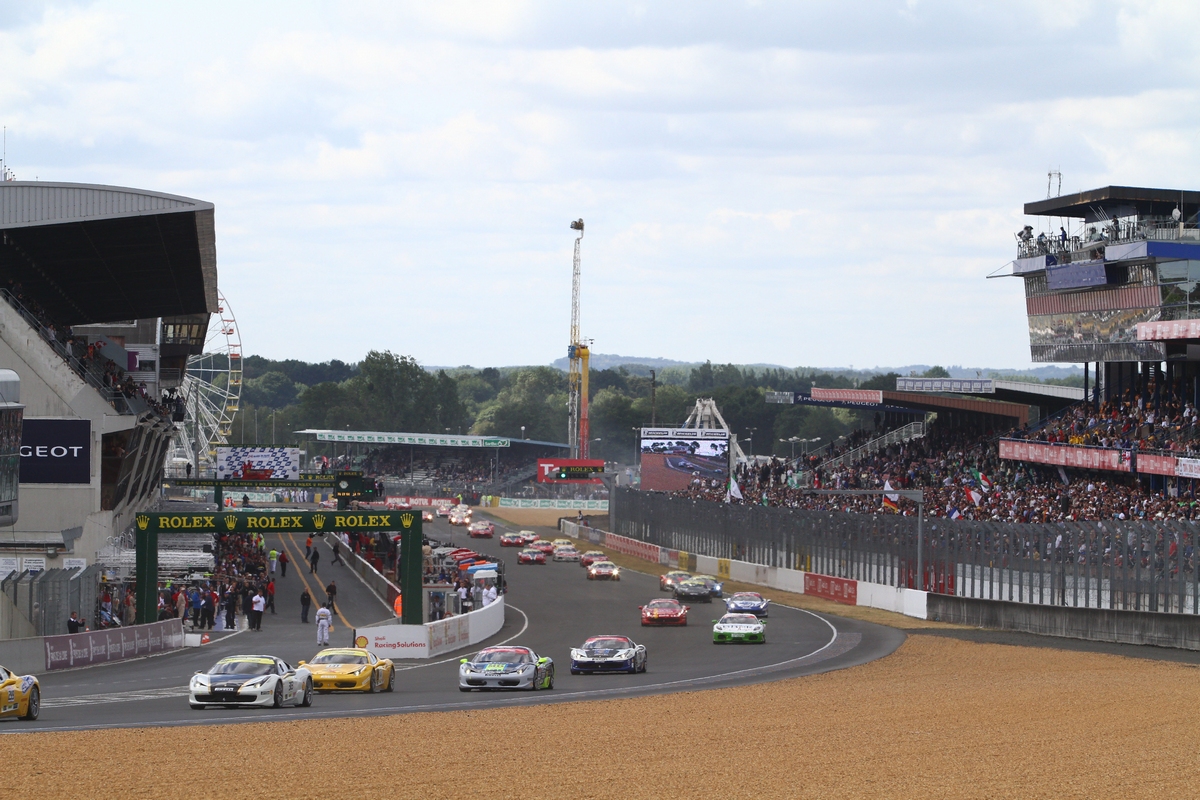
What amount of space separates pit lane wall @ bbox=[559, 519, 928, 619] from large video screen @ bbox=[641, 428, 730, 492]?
5279 millimetres

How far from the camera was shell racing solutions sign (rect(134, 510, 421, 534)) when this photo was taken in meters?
40.2

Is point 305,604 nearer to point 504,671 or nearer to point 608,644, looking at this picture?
point 608,644

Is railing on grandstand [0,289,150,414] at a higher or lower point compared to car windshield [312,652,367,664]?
higher

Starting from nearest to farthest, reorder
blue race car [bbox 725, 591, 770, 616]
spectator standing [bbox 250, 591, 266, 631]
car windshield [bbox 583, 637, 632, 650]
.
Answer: car windshield [bbox 583, 637, 632, 650]
spectator standing [bbox 250, 591, 266, 631]
blue race car [bbox 725, 591, 770, 616]

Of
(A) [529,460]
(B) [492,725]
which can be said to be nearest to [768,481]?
(B) [492,725]

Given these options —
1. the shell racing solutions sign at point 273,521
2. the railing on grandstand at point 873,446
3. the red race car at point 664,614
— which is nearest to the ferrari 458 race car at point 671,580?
the red race car at point 664,614

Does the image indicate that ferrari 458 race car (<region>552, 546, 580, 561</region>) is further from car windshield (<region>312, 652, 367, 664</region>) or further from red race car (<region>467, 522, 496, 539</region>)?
car windshield (<region>312, 652, 367, 664</region>)

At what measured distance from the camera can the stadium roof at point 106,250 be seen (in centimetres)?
4275

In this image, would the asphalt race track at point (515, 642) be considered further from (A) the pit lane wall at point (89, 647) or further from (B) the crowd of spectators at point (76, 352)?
(B) the crowd of spectators at point (76, 352)

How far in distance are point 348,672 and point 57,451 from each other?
2008 cm

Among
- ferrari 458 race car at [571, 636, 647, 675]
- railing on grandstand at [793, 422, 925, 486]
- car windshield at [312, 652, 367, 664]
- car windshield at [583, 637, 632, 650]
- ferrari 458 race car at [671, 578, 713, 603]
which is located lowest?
ferrari 458 race car at [671, 578, 713, 603]

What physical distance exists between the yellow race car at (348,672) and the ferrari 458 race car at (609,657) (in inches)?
229

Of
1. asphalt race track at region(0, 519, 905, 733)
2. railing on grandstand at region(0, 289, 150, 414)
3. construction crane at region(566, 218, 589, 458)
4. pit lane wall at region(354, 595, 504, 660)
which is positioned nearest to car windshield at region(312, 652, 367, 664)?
asphalt race track at region(0, 519, 905, 733)

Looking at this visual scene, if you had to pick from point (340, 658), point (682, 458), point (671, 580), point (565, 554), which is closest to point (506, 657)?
point (340, 658)
